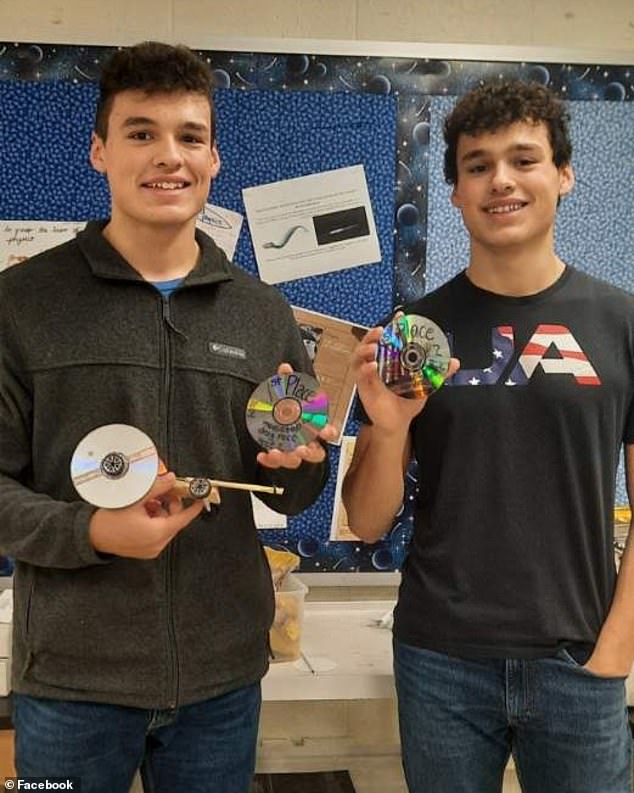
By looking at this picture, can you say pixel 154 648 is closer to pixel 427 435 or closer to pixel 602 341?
pixel 427 435

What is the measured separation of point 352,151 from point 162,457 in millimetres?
1203

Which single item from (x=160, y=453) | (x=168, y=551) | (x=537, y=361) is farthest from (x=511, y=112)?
(x=168, y=551)

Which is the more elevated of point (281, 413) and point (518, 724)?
point (281, 413)

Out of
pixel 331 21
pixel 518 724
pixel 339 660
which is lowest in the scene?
pixel 339 660

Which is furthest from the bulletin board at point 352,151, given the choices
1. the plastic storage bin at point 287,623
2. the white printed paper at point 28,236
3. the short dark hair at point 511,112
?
the short dark hair at point 511,112

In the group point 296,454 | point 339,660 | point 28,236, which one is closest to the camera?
point 296,454

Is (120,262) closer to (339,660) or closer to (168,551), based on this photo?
(168,551)

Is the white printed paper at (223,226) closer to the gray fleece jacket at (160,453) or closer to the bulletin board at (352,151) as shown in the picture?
the bulletin board at (352,151)

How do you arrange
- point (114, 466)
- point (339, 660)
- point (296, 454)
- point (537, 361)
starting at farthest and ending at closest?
point (339, 660), point (537, 361), point (296, 454), point (114, 466)

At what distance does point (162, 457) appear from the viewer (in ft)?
4.07

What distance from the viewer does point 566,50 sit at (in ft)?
7.09

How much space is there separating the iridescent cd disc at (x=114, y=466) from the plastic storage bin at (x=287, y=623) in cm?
82

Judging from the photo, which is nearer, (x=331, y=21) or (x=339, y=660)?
(x=339, y=660)

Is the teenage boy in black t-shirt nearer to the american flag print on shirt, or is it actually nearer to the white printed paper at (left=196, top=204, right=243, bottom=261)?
the american flag print on shirt
